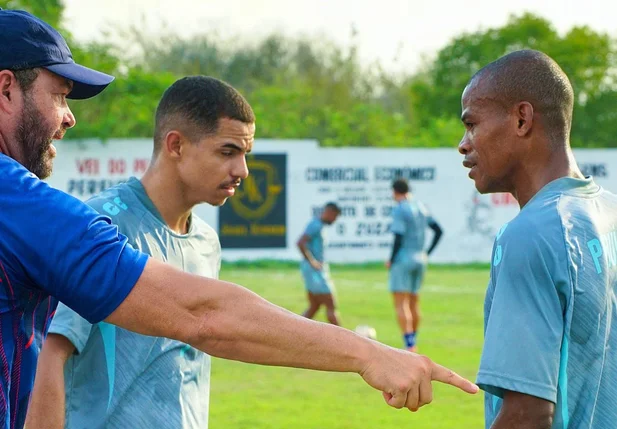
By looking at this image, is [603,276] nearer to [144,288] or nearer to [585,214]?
[585,214]

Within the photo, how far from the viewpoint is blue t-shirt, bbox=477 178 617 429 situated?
318cm

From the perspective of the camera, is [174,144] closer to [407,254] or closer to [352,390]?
[352,390]

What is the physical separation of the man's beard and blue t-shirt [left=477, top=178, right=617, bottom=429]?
1.37m

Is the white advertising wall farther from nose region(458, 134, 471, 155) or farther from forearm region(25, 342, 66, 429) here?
nose region(458, 134, 471, 155)

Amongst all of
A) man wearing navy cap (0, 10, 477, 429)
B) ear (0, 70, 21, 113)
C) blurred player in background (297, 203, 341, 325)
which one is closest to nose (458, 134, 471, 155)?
man wearing navy cap (0, 10, 477, 429)

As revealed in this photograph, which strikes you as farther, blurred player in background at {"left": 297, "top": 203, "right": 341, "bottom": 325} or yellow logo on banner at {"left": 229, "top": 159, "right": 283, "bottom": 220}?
yellow logo on banner at {"left": 229, "top": 159, "right": 283, "bottom": 220}

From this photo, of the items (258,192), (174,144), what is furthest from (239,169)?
(258,192)

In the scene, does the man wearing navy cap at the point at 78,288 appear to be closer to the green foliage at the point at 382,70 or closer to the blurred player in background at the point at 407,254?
the blurred player in background at the point at 407,254

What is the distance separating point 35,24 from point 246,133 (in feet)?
6.61

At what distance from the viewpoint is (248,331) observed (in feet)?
9.18

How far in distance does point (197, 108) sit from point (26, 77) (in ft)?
6.21

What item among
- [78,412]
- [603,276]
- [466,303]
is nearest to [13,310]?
[78,412]

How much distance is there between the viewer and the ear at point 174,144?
479 centimetres

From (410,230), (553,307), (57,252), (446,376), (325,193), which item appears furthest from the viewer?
(325,193)
